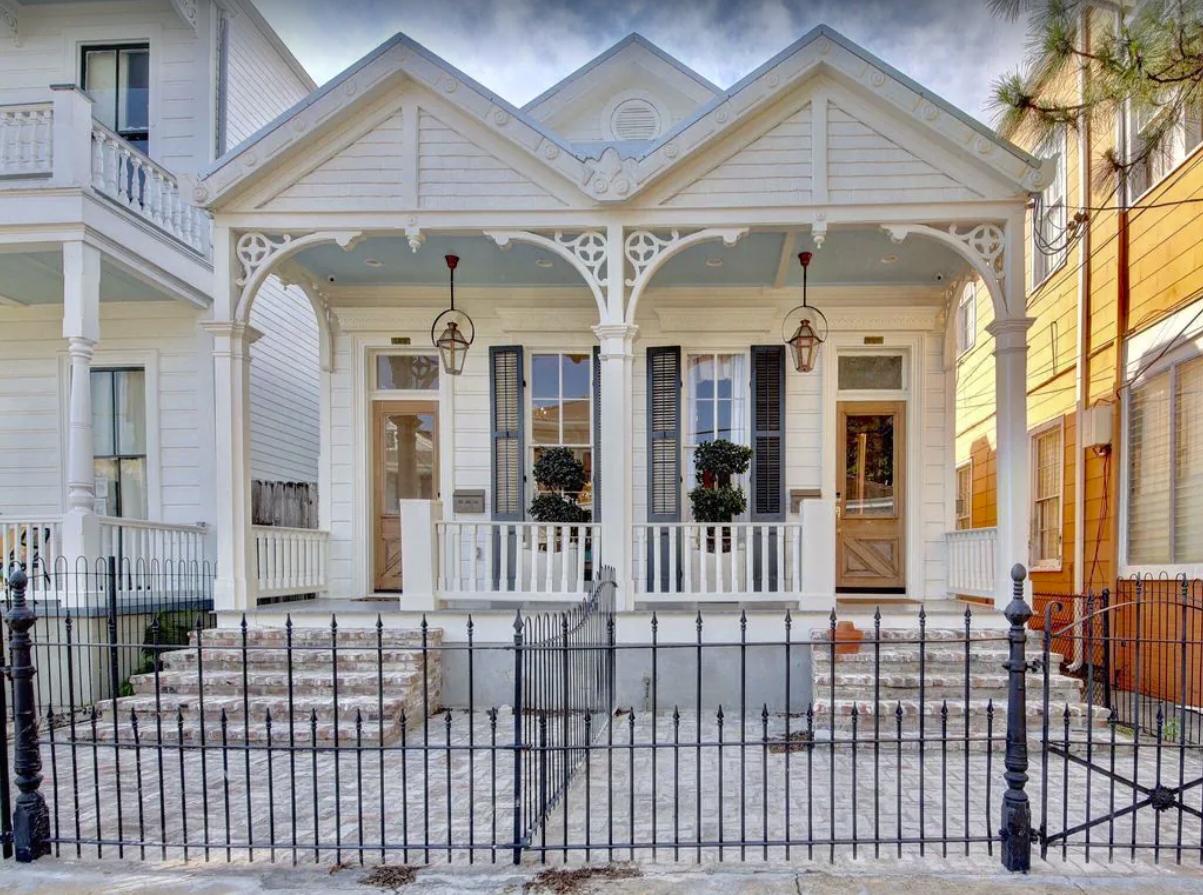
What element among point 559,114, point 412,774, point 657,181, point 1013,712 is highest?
point 559,114

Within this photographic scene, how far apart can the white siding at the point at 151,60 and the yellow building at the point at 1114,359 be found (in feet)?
28.9

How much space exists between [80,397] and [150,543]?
166cm

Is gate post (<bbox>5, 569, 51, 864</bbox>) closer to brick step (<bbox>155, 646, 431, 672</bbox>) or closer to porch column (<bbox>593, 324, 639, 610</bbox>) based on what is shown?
brick step (<bbox>155, 646, 431, 672</bbox>)

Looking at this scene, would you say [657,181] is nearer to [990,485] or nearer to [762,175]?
[762,175]

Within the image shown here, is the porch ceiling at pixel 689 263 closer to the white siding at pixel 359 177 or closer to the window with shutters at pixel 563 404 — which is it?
the white siding at pixel 359 177

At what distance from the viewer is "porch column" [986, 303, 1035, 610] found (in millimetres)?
6180

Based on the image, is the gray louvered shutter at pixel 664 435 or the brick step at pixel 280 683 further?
the gray louvered shutter at pixel 664 435

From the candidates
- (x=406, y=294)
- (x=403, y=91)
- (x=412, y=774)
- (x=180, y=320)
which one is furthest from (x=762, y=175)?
(x=180, y=320)

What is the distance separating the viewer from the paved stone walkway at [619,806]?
349cm

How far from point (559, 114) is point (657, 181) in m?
2.81

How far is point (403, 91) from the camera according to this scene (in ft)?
21.2

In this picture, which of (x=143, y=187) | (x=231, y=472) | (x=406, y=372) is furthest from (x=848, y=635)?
(x=143, y=187)

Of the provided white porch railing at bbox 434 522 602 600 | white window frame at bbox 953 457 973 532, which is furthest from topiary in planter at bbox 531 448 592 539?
white window frame at bbox 953 457 973 532

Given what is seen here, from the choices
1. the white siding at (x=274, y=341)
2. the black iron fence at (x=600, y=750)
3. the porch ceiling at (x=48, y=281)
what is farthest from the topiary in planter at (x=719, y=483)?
the porch ceiling at (x=48, y=281)
